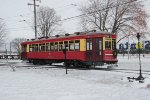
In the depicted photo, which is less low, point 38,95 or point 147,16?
point 147,16

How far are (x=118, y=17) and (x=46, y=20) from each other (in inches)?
1437

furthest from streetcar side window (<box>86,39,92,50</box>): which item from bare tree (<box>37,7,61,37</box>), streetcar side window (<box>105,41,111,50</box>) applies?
bare tree (<box>37,7,61,37</box>)

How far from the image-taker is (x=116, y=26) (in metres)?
46.2

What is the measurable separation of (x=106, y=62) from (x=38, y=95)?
15719 mm

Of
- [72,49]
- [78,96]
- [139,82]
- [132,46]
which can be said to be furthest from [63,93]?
[132,46]

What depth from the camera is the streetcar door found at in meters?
28.3

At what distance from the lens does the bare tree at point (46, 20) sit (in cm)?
7844

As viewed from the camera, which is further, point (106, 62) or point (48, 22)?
point (48, 22)

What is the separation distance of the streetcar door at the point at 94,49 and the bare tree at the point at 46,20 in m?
49.4

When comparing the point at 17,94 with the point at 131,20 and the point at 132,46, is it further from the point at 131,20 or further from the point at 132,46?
the point at 132,46

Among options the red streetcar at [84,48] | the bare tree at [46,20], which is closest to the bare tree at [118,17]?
the red streetcar at [84,48]

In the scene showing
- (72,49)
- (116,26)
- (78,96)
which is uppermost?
(116,26)

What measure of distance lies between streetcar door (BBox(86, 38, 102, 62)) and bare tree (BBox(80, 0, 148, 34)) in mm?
15667

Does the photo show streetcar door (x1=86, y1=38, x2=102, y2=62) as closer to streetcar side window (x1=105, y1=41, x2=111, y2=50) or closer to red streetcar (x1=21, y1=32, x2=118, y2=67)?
red streetcar (x1=21, y1=32, x2=118, y2=67)
